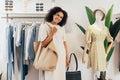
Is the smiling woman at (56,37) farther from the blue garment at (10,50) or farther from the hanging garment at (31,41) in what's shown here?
the blue garment at (10,50)

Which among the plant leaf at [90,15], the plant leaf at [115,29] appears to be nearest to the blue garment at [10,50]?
the plant leaf at [90,15]

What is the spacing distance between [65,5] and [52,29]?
2.51 feet

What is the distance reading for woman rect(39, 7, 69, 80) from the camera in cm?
290

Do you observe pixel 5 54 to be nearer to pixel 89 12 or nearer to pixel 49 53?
pixel 49 53

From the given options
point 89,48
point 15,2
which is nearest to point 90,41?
point 89,48

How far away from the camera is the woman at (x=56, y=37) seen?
290 cm

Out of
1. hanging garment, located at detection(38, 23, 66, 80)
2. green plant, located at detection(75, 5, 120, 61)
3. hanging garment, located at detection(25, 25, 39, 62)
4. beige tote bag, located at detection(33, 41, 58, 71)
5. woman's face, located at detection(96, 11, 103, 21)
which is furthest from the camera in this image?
woman's face, located at detection(96, 11, 103, 21)

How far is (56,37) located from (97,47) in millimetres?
610

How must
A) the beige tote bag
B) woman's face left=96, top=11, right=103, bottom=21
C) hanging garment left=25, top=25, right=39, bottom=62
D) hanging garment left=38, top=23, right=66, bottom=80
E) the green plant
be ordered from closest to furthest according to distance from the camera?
1. the beige tote bag
2. hanging garment left=38, top=23, right=66, bottom=80
3. hanging garment left=25, top=25, right=39, bottom=62
4. the green plant
5. woman's face left=96, top=11, right=103, bottom=21

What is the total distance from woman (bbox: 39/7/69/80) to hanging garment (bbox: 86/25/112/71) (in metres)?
0.38

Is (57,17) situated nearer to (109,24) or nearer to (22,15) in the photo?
(22,15)

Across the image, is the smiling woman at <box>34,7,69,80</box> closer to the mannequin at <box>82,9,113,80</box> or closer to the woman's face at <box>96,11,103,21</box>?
the mannequin at <box>82,9,113,80</box>

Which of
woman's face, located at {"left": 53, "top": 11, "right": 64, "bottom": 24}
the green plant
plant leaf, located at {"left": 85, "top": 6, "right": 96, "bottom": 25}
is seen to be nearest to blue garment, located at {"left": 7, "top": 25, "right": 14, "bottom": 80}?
woman's face, located at {"left": 53, "top": 11, "right": 64, "bottom": 24}

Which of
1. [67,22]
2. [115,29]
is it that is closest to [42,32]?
[67,22]
